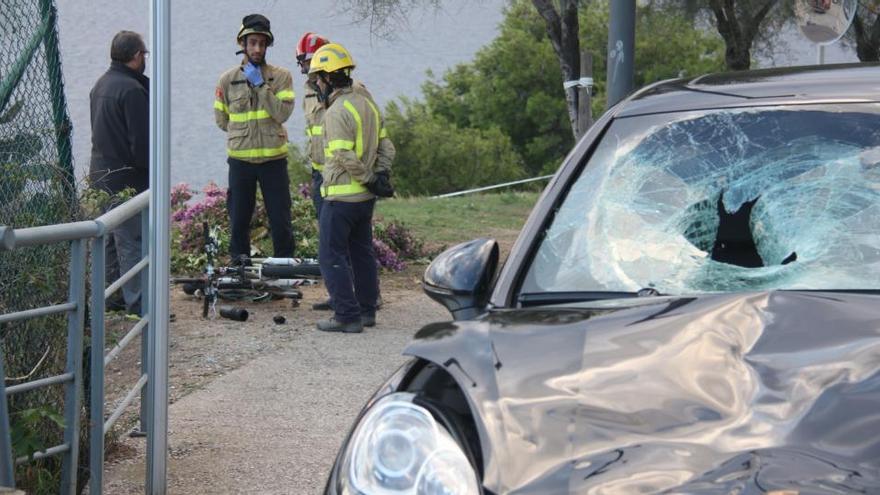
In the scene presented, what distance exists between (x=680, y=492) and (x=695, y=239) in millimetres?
1516

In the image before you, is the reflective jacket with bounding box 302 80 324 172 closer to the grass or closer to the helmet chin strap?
the helmet chin strap

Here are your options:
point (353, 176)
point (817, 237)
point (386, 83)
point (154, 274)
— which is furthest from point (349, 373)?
point (386, 83)

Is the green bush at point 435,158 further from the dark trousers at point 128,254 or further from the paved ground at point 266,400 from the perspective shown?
the dark trousers at point 128,254

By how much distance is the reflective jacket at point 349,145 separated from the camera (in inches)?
345

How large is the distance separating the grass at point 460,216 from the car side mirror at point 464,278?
31.6 ft

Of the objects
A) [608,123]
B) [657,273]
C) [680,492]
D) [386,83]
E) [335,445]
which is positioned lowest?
[335,445]

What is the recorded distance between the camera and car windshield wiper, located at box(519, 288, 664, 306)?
11.9ft

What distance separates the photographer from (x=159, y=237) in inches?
200

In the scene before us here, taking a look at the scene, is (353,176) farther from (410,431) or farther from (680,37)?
(680,37)

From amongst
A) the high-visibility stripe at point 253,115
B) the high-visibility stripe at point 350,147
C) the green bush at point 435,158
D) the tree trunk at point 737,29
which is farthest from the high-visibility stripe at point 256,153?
the green bush at point 435,158

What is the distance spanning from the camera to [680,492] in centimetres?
243

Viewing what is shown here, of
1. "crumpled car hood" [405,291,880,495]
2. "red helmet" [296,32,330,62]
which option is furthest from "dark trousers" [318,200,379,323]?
"crumpled car hood" [405,291,880,495]

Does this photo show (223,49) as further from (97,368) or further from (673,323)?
(673,323)

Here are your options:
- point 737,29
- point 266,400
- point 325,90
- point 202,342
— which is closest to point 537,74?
point 737,29
